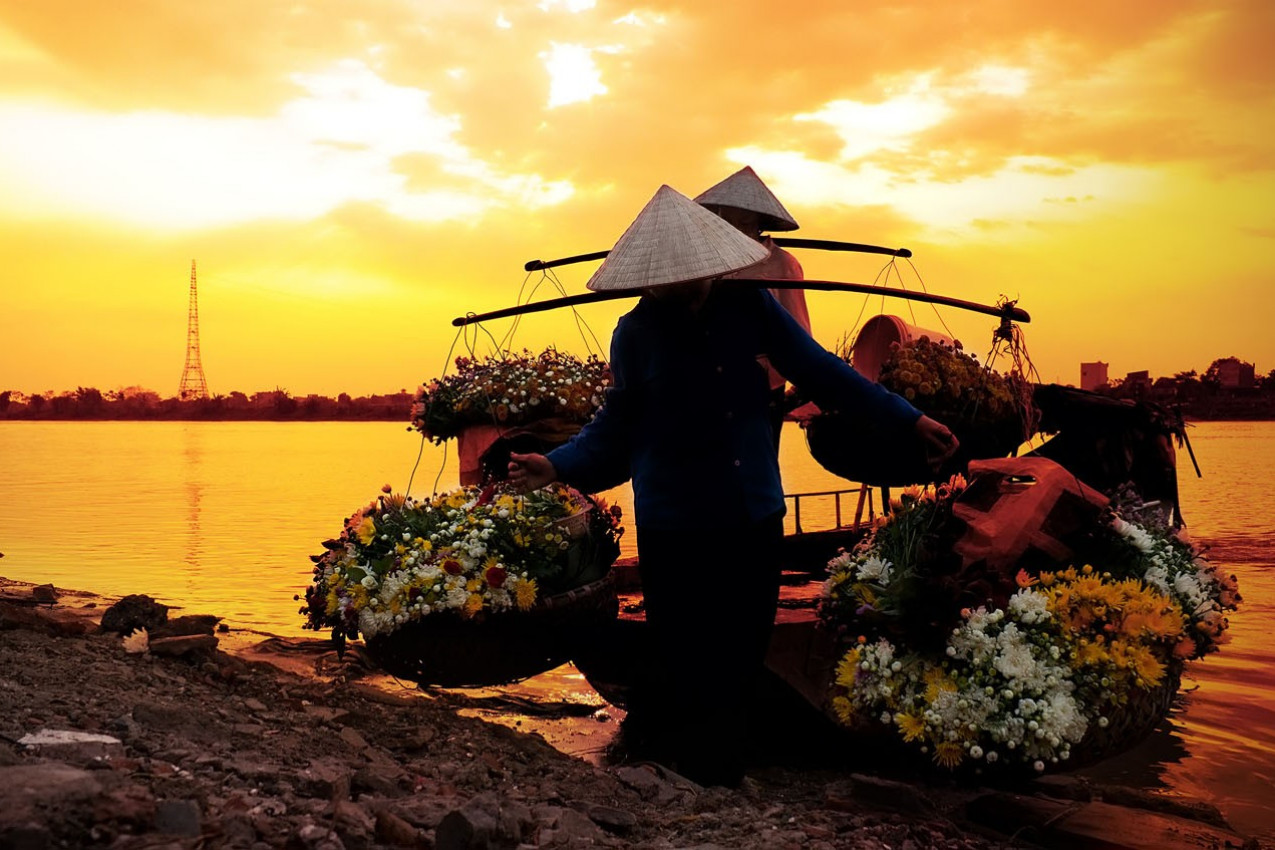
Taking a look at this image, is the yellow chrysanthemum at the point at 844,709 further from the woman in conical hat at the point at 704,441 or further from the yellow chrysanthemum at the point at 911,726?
the woman in conical hat at the point at 704,441

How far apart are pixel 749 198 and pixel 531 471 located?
2.37 meters

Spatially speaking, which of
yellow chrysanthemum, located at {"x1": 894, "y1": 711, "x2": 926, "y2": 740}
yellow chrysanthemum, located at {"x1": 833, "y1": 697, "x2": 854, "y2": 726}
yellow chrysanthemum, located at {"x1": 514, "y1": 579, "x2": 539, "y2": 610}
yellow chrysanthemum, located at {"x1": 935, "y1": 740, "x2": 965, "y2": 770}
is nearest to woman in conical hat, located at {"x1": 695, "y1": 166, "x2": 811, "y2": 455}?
yellow chrysanthemum, located at {"x1": 514, "y1": 579, "x2": 539, "y2": 610}

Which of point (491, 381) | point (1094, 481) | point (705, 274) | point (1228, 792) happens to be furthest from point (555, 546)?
point (1228, 792)

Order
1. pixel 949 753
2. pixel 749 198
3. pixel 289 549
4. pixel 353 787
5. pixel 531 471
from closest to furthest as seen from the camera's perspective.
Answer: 1. pixel 353 787
2. pixel 949 753
3. pixel 531 471
4. pixel 749 198
5. pixel 289 549

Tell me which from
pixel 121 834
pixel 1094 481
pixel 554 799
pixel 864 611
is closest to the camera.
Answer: pixel 121 834

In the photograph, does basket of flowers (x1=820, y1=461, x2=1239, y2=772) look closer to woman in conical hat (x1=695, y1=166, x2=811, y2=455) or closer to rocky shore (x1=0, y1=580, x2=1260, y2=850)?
rocky shore (x1=0, y1=580, x2=1260, y2=850)

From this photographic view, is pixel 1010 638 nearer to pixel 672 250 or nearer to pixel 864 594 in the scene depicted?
pixel 864 594

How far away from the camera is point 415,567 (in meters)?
5.42

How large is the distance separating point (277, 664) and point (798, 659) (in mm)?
3728

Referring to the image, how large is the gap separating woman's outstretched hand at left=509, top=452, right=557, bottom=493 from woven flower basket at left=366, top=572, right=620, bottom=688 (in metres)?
0.61

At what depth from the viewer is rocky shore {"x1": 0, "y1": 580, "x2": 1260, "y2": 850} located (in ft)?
11.0

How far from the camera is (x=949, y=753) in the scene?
459cm

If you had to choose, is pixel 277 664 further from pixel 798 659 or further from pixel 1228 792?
pixel 1228 792

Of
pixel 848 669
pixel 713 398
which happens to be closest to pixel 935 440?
pixel 713 398
